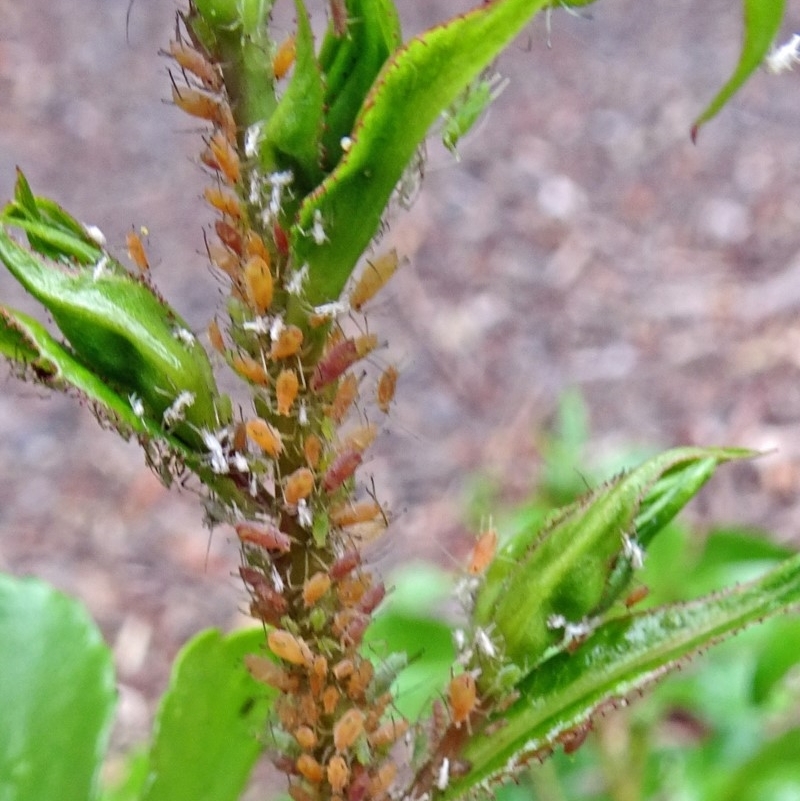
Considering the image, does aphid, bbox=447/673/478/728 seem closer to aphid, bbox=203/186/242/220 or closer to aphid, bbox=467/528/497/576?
aphid, bbox=467/528/497/576

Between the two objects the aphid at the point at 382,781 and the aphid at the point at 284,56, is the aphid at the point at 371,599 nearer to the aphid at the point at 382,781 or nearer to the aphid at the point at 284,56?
the aphid at the point at 382,781

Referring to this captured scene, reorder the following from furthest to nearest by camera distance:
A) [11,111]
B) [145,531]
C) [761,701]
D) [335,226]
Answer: [11,111] → [145,531] → [761,701] → [335,226]

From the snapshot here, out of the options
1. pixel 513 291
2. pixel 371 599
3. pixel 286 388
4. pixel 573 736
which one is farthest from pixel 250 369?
pixel 513 291

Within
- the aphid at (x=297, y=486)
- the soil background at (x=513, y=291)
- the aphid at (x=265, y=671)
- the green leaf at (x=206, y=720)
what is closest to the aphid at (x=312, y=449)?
the aphid at (x=297, y=486)

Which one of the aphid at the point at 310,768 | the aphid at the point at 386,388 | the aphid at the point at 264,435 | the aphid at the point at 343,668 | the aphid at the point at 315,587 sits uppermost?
the aphid at the point at 386,388

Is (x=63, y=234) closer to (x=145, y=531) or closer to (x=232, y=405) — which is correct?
(x=232, y=405)

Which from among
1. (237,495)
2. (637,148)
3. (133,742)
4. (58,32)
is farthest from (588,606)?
(58,32)

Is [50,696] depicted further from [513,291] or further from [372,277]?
[513,291]
